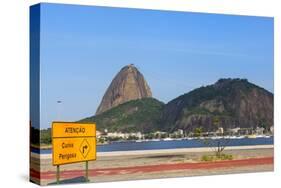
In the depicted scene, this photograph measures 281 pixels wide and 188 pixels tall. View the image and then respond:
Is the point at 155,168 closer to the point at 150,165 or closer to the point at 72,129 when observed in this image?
the point at 150,165

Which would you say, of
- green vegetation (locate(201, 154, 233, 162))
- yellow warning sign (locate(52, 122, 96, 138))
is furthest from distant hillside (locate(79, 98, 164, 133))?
green vegetation (locate(201, 154, 233, 162))

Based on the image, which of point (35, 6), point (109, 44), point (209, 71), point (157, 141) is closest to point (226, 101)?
point (209, 71)

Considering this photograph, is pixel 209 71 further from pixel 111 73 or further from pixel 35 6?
pixel 35 6

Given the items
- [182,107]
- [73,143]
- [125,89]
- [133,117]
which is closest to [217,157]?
[182,107]

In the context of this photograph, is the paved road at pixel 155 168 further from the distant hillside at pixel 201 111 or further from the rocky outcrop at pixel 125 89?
the rocky outcrop at pixel 125 89

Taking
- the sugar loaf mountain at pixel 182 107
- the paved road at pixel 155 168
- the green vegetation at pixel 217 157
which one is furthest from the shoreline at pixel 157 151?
the sugar loaf mountain at pixel 182 107

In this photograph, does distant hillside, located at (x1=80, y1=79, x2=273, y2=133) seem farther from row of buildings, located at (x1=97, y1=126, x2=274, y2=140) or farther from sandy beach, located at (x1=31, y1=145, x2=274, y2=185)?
sandy beach, located at (x1=31, y1=145, x2=274, y2=185)
